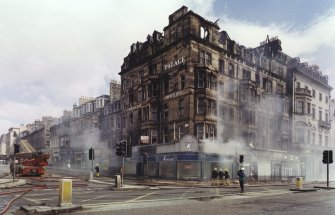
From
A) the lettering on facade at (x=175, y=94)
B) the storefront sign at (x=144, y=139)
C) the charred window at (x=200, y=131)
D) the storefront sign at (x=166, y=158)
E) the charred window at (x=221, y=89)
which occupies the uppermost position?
the charred window at (x=221, y=89)

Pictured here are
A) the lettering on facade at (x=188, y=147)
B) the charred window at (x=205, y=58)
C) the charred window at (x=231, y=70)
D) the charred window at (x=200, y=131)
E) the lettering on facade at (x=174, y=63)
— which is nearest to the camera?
the lettering on facade at (x=188, y=147)

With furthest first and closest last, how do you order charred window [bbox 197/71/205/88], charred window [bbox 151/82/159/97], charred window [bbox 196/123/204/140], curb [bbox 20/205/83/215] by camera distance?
charred window [bbox 151/82/159/97], charred window [bbox 197/71/205/88], charred window [bbox 196/123/204/140], curb [bbox 20/205/83/215]

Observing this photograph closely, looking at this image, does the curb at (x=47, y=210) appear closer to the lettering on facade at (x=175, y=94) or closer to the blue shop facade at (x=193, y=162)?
the blue shop facade at (x=193, y=162)

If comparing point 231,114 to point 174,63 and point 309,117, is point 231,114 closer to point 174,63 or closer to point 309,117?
point 174,63

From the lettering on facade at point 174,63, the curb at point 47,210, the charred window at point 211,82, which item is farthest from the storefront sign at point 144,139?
the curb at point 47,210

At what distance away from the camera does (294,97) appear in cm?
5528

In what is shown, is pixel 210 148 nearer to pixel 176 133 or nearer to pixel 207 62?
pixel 176 133

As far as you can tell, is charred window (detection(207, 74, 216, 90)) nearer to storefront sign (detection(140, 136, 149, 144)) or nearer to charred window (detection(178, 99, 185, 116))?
charred window (detection(178, 99, 185, 116))

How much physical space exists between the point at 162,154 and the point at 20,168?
15999mm

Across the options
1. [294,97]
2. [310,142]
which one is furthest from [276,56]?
[310,142]

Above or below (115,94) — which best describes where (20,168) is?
below

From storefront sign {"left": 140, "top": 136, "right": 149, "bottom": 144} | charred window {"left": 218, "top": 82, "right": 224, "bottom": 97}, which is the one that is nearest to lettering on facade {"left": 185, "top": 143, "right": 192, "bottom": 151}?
storefront sign {"left": 140, "top": 136, "right": 149, "bottom": 144}

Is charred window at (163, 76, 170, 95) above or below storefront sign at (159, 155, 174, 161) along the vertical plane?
above

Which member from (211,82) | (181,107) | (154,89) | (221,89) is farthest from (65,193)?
(154,89)
